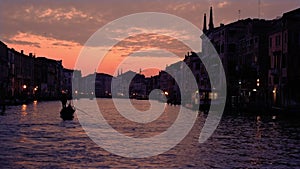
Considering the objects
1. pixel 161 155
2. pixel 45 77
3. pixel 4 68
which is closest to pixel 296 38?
pixel 161 155

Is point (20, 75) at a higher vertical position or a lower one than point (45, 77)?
lower

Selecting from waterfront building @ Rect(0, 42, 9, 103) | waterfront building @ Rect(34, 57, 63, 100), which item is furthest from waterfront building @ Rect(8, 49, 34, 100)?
waterfront building @ Rect(34, 57, 63, 100)

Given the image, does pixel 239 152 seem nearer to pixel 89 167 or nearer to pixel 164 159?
pixel 164 159

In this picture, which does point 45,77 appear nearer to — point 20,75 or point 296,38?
point 20,75

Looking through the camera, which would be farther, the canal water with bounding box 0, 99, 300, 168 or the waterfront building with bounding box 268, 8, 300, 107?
the waterfront building with bounding box 268, 8, 300, 107

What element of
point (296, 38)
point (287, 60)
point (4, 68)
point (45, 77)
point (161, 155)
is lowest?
point (161, 155)

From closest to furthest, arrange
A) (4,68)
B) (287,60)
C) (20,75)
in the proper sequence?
(287,60) < (4,68) < (20,75)

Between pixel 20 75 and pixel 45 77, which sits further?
pixel 45 77

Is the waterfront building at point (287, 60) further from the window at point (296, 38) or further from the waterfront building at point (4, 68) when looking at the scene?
the waterfront building at point (4, 68)

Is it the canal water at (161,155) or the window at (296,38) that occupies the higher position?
the window at (296,38)

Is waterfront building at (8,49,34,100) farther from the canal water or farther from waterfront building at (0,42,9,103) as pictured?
the canal water

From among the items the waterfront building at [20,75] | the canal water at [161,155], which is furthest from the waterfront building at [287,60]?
the waterfront building at [20,75]

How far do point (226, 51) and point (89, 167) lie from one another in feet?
253

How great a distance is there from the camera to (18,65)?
420 ft
